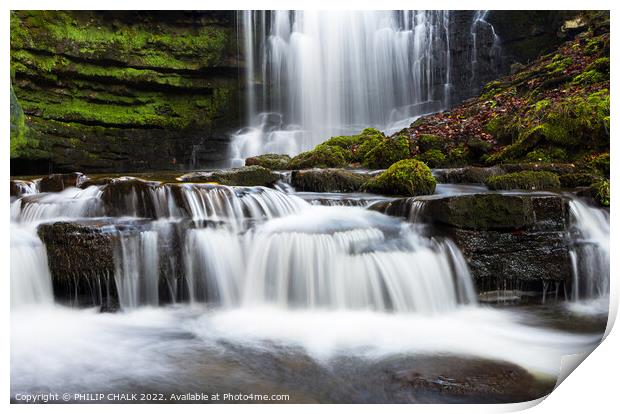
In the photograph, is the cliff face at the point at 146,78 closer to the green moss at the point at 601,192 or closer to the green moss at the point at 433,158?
the green moss at the point at 433,158

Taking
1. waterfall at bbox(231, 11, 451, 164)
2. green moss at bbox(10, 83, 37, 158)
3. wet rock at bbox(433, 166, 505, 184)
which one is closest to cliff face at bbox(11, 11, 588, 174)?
waterfall at bbox(231, 11, 451, 164)

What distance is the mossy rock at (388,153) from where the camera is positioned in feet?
14.0

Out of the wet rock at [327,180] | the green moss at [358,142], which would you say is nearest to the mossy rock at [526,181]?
the wet rock at [327,180]

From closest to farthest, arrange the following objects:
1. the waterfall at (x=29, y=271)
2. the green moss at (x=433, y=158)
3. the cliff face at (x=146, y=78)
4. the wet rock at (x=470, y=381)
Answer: the wet rock at (x=470, y=381), the waterfall at (x=29, y=271), the green moss at (x=433, y=158), the cliff face at (x=146, y=78)

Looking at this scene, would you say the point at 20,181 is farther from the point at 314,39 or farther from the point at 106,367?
the point at 314,39

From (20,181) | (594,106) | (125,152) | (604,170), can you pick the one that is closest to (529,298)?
(604,170)

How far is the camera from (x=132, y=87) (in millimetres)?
8188

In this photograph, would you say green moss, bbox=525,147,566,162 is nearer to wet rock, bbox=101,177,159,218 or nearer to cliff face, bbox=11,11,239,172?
wet rock, bbox=101,177,159,218

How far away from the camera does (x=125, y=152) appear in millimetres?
7281

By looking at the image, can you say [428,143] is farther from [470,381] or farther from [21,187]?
[21,187]

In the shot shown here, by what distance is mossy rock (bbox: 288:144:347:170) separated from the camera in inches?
182

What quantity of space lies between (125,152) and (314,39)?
4.49 m

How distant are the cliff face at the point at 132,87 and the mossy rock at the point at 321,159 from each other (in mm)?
2148

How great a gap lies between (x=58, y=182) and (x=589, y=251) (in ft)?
12.6
